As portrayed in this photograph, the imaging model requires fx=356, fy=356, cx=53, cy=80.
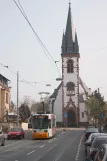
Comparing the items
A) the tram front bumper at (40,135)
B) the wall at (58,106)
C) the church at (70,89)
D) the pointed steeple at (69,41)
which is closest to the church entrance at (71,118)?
the church at (70,89)

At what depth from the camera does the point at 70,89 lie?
89.4m

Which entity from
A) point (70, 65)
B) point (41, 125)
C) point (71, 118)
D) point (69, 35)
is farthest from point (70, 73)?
point (41, 125)

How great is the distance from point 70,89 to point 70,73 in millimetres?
4039

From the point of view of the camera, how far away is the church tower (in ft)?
288

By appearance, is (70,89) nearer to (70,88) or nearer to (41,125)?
(70,88)

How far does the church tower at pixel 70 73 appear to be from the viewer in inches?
3460

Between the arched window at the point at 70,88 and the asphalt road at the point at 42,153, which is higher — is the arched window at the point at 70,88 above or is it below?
above

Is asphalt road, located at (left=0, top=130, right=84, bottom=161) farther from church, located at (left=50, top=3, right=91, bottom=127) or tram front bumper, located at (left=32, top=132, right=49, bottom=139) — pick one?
church, located at (left=50, top=3, right=91, bottom=127)

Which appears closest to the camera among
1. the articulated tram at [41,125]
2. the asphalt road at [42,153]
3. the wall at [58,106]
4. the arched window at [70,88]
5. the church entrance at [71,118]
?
the asphalt road at [42,153]

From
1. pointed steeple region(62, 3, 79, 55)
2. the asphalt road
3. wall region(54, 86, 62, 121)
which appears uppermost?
pointed steeple region(62, 3, 79, 55)

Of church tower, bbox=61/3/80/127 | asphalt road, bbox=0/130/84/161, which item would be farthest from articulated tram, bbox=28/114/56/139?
church tower, bbox=61/3/80/127

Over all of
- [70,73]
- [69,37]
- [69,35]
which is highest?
[69,35]

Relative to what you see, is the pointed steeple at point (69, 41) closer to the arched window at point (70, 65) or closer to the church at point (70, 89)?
the church at point (70, 89)

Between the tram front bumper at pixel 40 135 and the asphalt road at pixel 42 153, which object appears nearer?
the asphalt road at pixel 42 153
